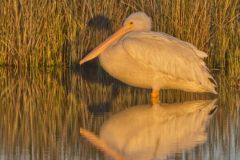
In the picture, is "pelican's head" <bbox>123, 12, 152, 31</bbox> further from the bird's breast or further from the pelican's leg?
the pelican's leg

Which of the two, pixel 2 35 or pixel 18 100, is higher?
pixel 2 35

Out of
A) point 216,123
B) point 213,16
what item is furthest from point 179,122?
point 213,16

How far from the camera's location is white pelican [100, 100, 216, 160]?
21.4ft

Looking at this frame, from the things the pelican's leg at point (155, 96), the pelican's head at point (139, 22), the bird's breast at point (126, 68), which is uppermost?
the pelican's head at point (139, 22)

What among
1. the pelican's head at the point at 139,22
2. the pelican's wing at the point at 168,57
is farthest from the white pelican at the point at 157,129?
the pelican's head at the point at 139,22

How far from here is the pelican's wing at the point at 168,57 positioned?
909 centimetres

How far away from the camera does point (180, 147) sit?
6566mm

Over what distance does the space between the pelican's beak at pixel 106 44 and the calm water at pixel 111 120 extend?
0.51 m

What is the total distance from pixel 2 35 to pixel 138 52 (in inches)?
142

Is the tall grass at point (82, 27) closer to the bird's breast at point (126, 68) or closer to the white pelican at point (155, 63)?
the white pelican at point (155, 63)

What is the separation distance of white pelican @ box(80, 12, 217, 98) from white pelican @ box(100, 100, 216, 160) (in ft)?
1.12

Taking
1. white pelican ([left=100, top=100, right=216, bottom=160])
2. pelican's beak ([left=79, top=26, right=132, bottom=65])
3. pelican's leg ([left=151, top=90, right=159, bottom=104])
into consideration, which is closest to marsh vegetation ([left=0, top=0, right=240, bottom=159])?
pelican's leg ([left=151, top=90, right=159, bottom=104])

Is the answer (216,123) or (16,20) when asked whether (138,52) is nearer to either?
(216,123)

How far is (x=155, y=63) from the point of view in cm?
912
